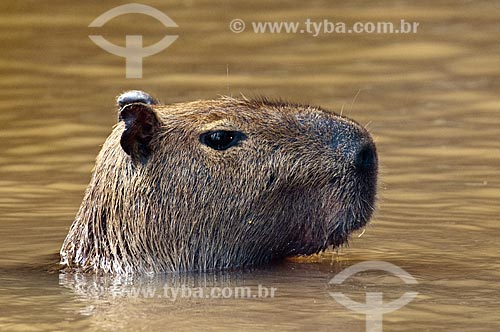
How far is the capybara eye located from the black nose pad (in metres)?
0.61

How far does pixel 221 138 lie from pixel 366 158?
0.75 meters

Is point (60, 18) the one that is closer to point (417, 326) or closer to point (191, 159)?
point (191, 159)

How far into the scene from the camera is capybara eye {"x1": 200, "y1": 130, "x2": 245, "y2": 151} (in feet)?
24.9

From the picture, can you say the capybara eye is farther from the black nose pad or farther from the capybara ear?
the black nose pad

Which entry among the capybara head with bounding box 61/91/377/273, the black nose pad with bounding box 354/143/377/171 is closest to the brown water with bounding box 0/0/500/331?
the capybara head with bounding box 61/91/377/273

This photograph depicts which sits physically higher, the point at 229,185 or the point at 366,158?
the point at 366,158

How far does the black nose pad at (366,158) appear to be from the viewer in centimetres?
748

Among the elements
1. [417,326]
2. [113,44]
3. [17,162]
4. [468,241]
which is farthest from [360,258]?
[113,44]

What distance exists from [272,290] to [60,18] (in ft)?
24.8

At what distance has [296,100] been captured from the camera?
11852 millimetres

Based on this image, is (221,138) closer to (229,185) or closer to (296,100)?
(229,185)

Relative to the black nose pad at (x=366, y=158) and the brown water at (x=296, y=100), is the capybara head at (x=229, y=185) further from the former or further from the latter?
the brown water at (x=296, y=100)

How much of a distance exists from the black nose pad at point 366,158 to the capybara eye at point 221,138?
2.00 feet

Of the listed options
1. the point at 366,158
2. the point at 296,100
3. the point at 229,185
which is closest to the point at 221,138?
the point at 229,185
